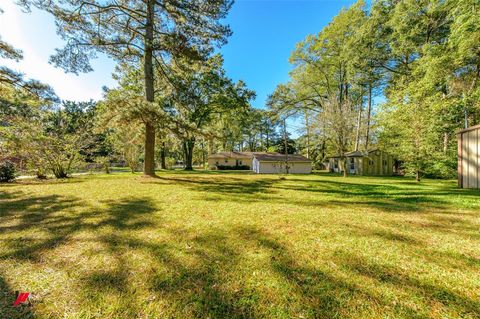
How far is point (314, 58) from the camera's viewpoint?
80.6ft

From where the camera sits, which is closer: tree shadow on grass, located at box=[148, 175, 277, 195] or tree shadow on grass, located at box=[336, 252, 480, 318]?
tree shadow on grass, located at box=[336, 252, 480, 318]

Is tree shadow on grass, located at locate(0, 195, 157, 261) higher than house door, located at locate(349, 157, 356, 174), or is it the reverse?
house door, located at locate(349, 157, 356, 174)

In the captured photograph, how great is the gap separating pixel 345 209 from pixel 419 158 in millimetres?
10943

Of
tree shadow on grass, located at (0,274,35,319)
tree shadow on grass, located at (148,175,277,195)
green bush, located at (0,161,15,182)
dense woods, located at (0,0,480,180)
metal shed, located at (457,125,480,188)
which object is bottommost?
tree shadow on grass, located at (0,274,35,319)

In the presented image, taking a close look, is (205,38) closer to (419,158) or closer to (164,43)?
(164,43)

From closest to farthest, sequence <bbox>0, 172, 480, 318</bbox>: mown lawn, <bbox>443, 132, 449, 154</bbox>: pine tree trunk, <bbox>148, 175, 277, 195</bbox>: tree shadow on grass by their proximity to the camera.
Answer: <bbox>0, 172, 480, 318</bbox>: mown lawn
<bbox>148, 175, 277, 195</bbox>: tree shadow on grass
<bbox>443, 132, 449, 154</bbox>: pine tree trunk

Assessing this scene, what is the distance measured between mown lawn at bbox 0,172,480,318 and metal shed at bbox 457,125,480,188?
573cm

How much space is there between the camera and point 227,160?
33344mm

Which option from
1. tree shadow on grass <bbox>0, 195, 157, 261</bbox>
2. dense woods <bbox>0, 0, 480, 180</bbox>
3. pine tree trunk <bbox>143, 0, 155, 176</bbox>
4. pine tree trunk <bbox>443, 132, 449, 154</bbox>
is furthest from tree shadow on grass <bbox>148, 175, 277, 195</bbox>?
pine tree trunk <bbox>443, 132, 449, 154</bbox>

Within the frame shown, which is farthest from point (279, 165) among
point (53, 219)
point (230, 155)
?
point (53, 219)

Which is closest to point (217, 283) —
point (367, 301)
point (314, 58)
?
point (367, 301)

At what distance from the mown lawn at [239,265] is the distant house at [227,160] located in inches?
1106

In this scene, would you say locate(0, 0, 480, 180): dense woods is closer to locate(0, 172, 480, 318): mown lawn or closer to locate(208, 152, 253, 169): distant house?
locate(0, 172, 480, 318): mown lawn

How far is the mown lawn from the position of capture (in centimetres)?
182
